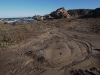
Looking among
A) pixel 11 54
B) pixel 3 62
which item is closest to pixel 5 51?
pixel 11 54

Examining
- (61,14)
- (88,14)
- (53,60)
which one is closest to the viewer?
(53,60)

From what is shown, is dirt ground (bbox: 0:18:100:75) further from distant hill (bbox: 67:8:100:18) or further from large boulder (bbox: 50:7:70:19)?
large boulder (bbox: 50:7:70:19)

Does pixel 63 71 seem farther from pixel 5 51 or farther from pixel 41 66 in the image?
pixel 5 51

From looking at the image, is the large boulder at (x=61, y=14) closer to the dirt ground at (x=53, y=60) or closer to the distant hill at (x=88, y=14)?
the distant hill at (x=88, y=14)

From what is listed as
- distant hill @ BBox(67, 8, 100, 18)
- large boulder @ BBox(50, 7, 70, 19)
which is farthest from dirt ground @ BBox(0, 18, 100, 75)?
large boulder @ BBox(50, 7, 70, 19)

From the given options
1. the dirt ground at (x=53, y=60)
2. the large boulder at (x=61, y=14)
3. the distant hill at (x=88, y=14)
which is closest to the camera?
the dirt ground at (x=53, y=60)

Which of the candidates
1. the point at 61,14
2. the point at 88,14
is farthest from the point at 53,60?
the point at 61,14

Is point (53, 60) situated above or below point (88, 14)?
below

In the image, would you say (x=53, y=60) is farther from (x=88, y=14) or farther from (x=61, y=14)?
(x=61, y=14)

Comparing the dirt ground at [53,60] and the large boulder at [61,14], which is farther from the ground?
the large boulder at [61,14]

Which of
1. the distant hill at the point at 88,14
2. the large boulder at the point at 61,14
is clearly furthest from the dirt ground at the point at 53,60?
the large boulder at the point at 61,14

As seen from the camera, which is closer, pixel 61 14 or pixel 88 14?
pixel 88 14
